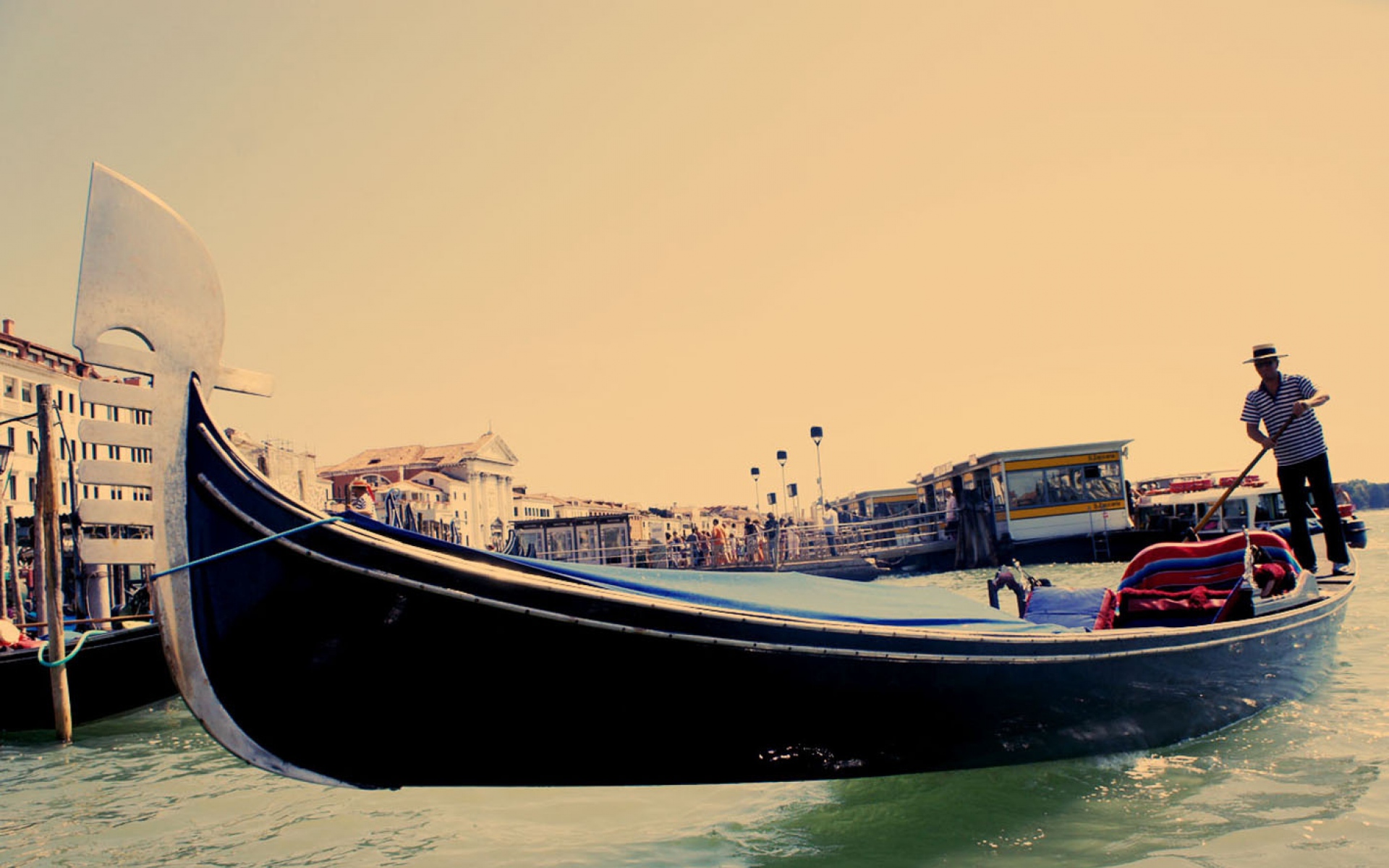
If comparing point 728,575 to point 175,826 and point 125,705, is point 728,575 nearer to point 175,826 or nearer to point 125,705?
point 175,826

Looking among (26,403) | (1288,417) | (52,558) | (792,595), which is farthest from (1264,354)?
(26,403)

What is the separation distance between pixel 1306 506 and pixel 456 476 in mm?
61081

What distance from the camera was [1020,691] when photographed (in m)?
3.01

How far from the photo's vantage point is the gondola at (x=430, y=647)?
2395 mm

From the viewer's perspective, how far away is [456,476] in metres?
63.3

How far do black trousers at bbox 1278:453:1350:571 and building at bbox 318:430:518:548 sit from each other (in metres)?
51.7

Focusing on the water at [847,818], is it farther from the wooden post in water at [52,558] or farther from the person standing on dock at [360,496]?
the wooden post in water at [52,558]

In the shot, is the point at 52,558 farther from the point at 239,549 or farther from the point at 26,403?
the point at 26,403

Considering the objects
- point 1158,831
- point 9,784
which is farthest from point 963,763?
point 9,784

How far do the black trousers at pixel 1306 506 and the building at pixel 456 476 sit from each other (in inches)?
2037

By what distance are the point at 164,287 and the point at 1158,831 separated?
3240mm

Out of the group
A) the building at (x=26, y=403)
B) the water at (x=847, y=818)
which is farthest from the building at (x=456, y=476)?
the water at (x=847, y=818)

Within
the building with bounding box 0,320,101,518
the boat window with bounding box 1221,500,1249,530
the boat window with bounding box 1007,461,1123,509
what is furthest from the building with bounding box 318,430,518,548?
the boat window with bounding box 1221,500,1249,530

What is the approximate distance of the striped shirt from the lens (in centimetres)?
507
